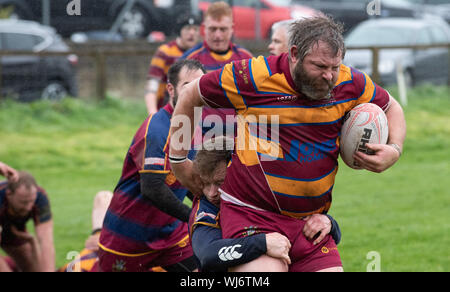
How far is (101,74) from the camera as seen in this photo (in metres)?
13.9

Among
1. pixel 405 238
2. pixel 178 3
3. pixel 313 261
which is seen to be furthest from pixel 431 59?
pixel 313 261

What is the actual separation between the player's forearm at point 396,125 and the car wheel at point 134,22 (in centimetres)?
1366

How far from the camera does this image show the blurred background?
1394 centimetres

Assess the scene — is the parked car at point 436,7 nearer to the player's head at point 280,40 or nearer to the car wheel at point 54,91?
the car wheel at point 54,91

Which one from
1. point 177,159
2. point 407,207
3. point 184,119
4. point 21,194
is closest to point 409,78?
point 407,207

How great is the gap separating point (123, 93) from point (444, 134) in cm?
631

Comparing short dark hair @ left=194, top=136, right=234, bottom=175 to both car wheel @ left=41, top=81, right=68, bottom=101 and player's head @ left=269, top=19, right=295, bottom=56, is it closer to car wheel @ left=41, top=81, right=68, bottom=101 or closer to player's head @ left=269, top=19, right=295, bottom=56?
player's head @ left=269, top=19, right=295, bottom=56

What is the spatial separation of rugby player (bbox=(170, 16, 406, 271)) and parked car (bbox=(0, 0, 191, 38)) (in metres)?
13.2

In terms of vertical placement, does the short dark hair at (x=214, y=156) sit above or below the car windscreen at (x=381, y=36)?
above

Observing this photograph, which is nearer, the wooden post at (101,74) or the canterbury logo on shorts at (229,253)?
the canterbury logo on shorts at (229,253)

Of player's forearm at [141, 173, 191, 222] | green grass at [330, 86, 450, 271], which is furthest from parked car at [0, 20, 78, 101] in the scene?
player's forearm at [141, 173, 191, 222]

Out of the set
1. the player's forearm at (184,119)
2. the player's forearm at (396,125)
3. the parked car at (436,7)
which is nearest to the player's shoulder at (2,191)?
the player's forearm at (184,119)

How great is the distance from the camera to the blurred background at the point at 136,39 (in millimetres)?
13938

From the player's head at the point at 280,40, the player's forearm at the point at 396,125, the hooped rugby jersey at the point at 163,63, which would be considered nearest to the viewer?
the player's forearm at the point at 396,125
